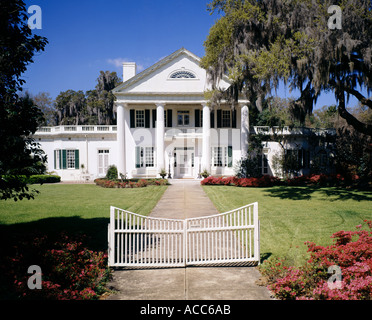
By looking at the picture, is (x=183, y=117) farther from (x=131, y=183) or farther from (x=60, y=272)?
(x=60, y=272)

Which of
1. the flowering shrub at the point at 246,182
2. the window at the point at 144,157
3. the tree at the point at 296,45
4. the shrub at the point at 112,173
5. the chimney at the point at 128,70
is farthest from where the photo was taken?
the chimney at the point at 128,70

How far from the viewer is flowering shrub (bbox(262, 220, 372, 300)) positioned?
3652 mm

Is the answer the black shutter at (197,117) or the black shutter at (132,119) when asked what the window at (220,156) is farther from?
the black shutter at (132,119)

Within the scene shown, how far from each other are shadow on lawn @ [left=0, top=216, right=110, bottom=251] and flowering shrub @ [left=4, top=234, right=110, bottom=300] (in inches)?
28.7

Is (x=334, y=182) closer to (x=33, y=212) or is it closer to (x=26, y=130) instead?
(x=33, y=212)

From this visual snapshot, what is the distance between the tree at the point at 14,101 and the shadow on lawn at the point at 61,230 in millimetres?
1989

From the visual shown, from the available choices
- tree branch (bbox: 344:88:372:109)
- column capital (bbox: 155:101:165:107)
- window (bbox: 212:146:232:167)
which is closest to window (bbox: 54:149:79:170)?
column capital (bbox: 155:101:165:107)

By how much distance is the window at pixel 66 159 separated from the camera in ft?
79.3

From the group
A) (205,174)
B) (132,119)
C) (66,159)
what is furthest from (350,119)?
(66,159)

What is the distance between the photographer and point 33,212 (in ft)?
33.6

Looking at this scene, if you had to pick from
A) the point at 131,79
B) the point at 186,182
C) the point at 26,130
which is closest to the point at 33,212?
the point at 26,130

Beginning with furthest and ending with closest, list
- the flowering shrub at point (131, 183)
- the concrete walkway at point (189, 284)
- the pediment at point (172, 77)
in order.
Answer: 1. the pediment at point (172, 77)
2. the flowering shrub at point (131, 183)
3. the concrete walkway at point (189, 284)

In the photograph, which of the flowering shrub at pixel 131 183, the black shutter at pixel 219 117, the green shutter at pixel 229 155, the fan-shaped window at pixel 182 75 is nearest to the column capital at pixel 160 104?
the fan-shaped window at pixel 182 75
